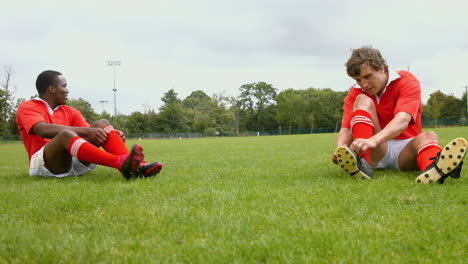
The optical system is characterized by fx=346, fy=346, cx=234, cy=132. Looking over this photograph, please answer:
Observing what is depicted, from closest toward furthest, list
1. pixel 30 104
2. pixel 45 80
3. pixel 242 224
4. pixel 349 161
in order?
pixel 242 224, pixel 349 161, pixel 30 104, pixel 45 80

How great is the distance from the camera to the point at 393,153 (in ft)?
12.6

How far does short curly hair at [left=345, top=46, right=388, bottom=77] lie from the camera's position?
3.46 meters

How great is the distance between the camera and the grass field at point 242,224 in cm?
159

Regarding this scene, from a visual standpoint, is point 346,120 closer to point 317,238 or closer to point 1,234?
point 317,238

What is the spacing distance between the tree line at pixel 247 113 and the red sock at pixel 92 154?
183ft

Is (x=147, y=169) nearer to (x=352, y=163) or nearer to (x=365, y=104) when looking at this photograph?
(x=352, y=163)

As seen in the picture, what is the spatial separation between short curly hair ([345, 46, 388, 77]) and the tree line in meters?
57.5

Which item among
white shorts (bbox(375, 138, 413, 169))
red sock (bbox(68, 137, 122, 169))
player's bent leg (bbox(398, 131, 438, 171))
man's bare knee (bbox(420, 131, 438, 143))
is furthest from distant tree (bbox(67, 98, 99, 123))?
man's bare knee (bbox(420, 131, 438, 143))

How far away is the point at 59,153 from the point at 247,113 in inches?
3243

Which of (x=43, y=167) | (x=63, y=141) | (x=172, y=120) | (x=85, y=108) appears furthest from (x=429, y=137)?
(x=85, y=108)

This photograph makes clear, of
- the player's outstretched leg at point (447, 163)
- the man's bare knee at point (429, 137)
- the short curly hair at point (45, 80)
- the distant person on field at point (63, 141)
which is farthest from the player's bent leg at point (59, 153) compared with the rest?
the man's bare knee at point (429, 137)

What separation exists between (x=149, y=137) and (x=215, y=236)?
6071 cm

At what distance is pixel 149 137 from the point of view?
60.8 m

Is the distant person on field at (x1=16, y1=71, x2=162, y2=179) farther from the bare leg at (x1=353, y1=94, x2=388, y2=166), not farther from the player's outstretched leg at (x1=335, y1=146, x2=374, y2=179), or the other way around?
the bare leg at (x1=353, y1=94, x2=388, y2=166)
